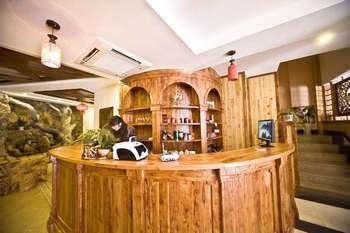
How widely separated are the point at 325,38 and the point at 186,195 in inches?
120

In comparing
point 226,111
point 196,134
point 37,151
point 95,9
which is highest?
point 95,9

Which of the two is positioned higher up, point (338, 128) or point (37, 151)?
point (338, 128)

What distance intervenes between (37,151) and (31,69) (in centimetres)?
392

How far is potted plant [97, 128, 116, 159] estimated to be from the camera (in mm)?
1514

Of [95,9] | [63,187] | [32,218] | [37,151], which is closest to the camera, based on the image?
[95,9]

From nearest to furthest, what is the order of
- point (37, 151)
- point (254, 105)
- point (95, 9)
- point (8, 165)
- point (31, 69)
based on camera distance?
point (95, 9), point (31, 69), point (8, 165), point (254, 105), point (37, 151)

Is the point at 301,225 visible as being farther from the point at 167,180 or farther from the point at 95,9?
the point at 95,9

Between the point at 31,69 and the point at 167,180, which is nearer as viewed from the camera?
the point at 167,180

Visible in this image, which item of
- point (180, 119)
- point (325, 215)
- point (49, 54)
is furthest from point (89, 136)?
point (325, 215)

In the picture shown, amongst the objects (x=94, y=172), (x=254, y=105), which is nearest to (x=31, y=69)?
(x=94, y=172)

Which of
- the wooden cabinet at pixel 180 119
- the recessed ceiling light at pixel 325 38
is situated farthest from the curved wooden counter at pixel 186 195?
the recessed ceiling light at pixel 325 38

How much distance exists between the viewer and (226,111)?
392cm

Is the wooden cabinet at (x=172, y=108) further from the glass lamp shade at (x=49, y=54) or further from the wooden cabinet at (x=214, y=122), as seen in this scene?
the glass lamp shade at (x=49, y=54)

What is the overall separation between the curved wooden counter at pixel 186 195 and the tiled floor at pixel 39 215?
1.06 m
